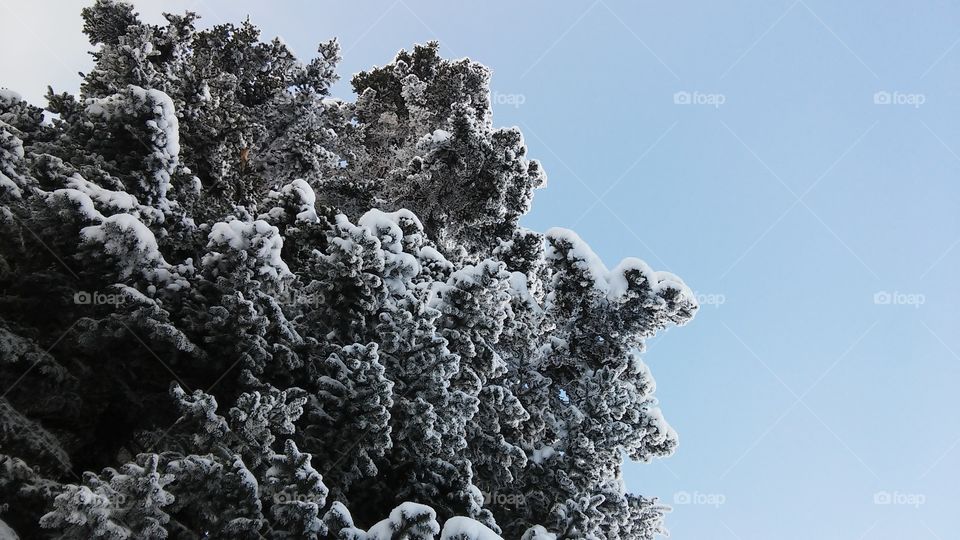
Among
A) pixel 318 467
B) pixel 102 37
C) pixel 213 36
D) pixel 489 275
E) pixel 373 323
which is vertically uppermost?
pixel 213 36

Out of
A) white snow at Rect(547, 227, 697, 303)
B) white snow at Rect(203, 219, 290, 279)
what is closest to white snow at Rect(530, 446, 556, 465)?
white snow at Rect(547, 227, 697, 303)

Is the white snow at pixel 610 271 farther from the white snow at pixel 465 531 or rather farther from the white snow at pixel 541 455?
the white snow at pixel 465 531

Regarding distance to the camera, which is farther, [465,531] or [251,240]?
[251,240]

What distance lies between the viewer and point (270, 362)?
21.2 feet

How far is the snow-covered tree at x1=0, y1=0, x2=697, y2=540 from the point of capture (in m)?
5.08

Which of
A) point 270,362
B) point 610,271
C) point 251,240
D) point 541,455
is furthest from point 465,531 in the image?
point 610,271

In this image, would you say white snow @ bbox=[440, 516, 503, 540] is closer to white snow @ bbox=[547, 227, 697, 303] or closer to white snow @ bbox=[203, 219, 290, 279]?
white snow @ bbox=[203, 219, 290, 279]

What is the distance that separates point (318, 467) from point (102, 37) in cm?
819

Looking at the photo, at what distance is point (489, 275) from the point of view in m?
6.78

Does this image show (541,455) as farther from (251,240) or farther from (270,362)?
(251,240)

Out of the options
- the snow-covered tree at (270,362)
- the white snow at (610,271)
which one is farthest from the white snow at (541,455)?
the white snow at (610,271)

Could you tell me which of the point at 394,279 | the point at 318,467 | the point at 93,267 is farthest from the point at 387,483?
the point at 93,267

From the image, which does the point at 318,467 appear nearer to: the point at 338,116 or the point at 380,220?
the point at 380,220

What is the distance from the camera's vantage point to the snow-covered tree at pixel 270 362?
16.7ft
